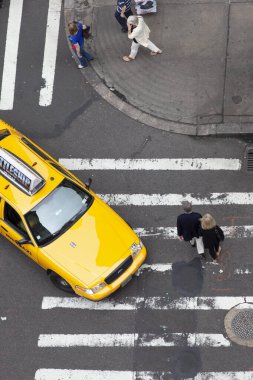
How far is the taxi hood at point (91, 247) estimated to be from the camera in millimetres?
12734

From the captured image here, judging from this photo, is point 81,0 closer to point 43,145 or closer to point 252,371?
point 43,145

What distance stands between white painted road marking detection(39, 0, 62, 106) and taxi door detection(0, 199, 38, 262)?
3510 mm

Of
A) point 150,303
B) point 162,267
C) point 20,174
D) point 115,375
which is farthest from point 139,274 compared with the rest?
point 20,174

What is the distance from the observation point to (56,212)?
13094 millimetres

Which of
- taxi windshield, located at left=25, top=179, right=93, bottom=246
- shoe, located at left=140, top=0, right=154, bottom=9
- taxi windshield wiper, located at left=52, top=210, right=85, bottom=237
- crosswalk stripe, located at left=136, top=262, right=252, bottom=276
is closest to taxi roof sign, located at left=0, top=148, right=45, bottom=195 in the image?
taxi windshield, located at left=25, top=179, right=93, bottom=246

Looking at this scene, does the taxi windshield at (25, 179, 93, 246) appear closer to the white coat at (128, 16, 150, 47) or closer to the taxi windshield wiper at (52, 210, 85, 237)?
the taxi windshield wiper at (52, 210, 85, 237)

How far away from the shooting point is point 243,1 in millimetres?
15922

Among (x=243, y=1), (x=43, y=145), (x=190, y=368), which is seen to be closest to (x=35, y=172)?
(x=43, y=145)

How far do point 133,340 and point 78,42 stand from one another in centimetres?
720

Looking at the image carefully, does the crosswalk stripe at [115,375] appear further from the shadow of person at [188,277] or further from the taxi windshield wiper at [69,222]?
the taxi windshield wiper at [69,222]

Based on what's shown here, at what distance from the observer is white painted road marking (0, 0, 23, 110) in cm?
1568

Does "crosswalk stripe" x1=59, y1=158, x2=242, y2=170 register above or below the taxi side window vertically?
above

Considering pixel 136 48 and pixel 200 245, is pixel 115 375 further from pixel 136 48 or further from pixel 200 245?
pixel 136 48

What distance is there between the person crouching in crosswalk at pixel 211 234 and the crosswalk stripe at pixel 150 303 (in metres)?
0.98
